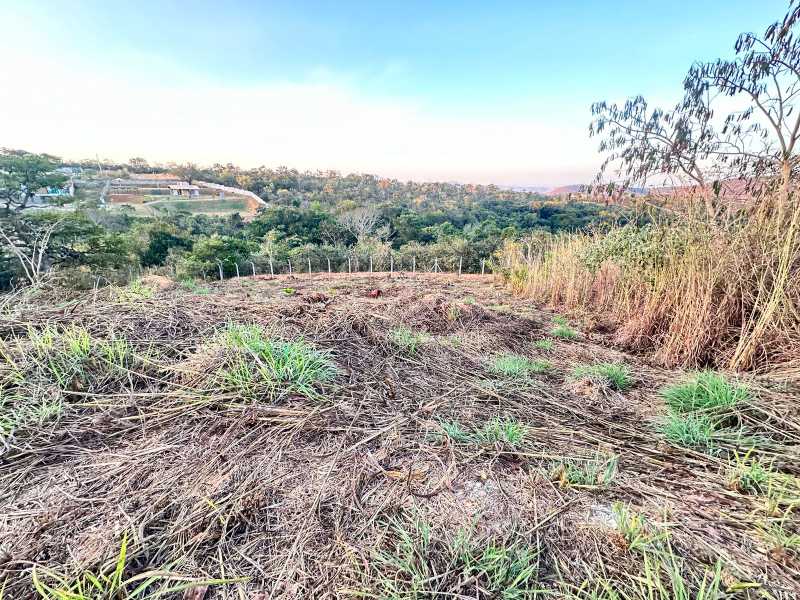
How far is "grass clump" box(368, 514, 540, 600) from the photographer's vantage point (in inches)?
28.6

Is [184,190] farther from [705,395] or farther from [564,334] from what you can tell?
[705,395]

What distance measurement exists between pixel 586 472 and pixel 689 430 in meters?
0.61

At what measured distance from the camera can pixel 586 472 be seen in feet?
3.52

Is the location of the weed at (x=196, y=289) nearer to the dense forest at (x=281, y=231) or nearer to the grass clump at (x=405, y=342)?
the dense forest at (x=281, y=231)

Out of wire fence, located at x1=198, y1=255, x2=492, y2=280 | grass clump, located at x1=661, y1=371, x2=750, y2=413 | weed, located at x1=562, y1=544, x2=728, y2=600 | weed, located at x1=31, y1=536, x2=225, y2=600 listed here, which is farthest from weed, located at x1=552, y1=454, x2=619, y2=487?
wire fence, located at x1=198, y1=255, x2=492, y2=280

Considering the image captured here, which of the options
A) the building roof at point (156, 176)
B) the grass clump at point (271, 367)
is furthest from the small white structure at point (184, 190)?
the grass clump at point (271, 367)

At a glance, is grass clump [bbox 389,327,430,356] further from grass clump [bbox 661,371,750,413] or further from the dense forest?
the dense forest

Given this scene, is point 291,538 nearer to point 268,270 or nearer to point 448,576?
point 448,576

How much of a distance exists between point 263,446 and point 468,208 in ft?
111

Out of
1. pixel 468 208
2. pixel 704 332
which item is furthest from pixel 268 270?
pixel 468 208

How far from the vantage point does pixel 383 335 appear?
2.20 meters

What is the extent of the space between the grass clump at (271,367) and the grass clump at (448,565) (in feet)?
2.47

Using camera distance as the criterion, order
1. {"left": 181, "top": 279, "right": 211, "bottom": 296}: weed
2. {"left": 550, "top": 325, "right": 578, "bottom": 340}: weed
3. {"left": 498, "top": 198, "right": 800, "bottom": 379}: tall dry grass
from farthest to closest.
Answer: {"left": 181, "top": 279, "right": 211, "bottom": 296}: weed
{"left": 550, "top": 325, "right": 578, "bottom": 340}: weed
{"left": 498, "top": 198, "right": 800, "bottom": 379}: tall dry grass

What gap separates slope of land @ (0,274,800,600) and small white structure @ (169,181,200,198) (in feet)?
132
